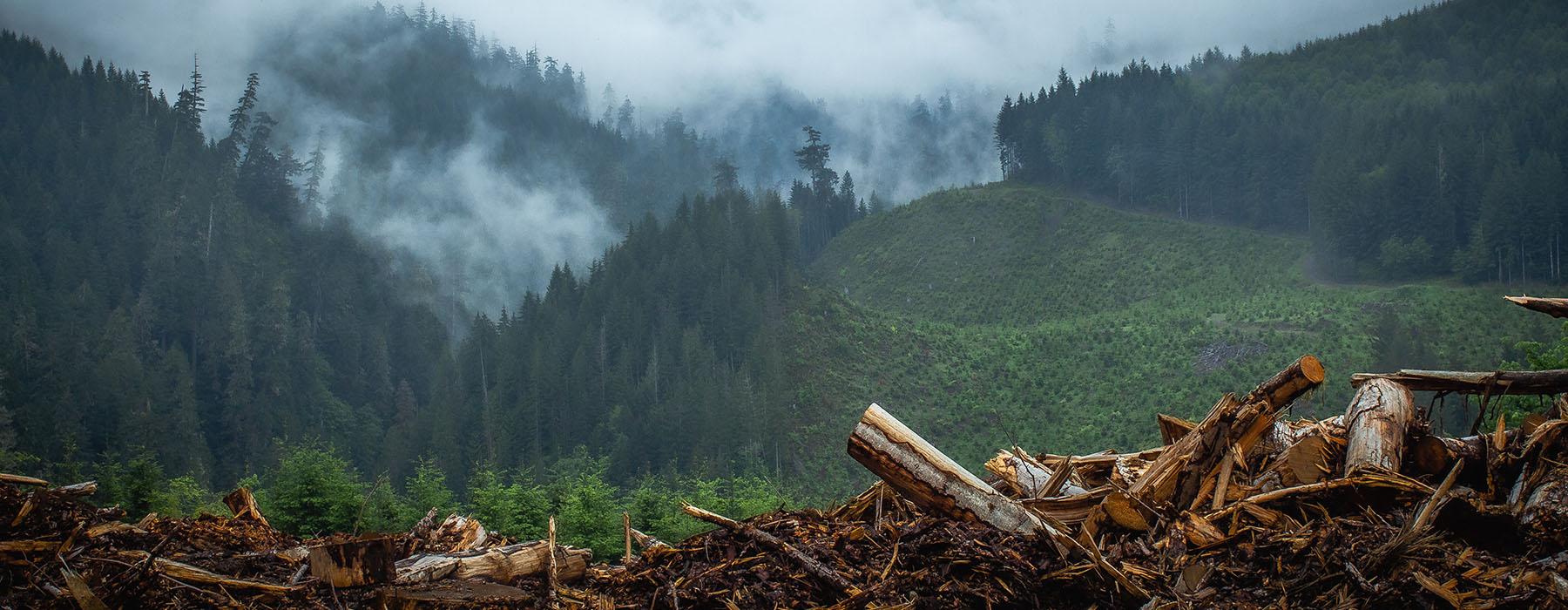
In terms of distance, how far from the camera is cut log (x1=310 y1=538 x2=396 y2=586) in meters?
6.04

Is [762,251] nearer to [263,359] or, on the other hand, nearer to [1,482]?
[263,359]

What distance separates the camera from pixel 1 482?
22.1 ft

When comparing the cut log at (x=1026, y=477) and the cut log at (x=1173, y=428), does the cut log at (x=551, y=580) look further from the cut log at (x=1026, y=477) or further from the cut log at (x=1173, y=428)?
the cut log at (x=1173, y=428)

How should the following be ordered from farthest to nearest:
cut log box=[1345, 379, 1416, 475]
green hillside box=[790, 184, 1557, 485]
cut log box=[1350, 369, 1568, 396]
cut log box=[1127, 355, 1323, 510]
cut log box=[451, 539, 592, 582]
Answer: green hillside box=[790, 184, 1557, 485], cut log box=[451, 539, 592, 582], cut log box=[1350, 369, 1568, 396], cut log box=[1127, 355, 1323, 510], cut log box=[1345, 379, 1416, 475]

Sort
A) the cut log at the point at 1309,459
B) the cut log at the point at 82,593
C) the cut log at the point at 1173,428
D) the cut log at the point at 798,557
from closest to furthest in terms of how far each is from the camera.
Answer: the cut log at the point at 798,557
the cut log at the point at 82,593
the cut log at the point at 1309,459
the cut log at the point at 1173,428

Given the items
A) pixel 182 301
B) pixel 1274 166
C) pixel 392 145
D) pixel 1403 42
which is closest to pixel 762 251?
pixel 1274 166

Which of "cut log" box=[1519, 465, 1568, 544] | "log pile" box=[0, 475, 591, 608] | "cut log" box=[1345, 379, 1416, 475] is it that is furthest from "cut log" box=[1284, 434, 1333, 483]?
"log pile" box=[0, 475, 591, 608]

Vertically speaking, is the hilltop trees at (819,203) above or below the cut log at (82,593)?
above

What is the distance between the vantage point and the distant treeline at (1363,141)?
67.0 meters

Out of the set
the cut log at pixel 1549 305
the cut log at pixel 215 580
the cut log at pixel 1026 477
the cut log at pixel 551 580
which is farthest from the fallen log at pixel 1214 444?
the cut log at pixel 215 580

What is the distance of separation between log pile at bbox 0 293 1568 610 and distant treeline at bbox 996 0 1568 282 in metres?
74.4

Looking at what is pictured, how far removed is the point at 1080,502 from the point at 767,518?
2229 millimetres

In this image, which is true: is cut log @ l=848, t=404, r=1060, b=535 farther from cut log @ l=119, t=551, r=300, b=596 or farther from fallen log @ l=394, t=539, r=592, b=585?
cut log @ l=119, t=551, r=300, b=596

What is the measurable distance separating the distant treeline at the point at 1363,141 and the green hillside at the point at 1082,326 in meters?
5.66
